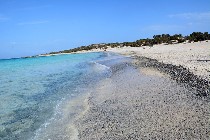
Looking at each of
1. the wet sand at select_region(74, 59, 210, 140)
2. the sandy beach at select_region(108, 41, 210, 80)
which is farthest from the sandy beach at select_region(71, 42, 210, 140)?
the sandy beach at select_region(108, 41, 210, 80)

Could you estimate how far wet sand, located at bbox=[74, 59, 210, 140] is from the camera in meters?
7.62

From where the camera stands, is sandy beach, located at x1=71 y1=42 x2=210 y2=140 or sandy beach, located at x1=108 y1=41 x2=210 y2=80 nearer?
sandy beach, located at x1=71 y1=42 x2=210 y2=140

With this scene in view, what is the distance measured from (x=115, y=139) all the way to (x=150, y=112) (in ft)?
7.99

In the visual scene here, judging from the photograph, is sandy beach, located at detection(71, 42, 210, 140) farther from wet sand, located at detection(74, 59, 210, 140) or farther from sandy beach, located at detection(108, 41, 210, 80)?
sandy beach, located at detection(108, 41, 210, 80)

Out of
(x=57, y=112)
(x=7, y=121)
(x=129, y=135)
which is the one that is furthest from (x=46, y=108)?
(x=129, y=135)

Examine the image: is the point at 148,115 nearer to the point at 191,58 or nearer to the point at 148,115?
the point at 148,115

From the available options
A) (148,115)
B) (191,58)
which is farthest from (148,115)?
(191,58)

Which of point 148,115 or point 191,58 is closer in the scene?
point 148,115

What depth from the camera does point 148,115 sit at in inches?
364

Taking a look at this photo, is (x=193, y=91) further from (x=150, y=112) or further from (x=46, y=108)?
(x=46, y=108)

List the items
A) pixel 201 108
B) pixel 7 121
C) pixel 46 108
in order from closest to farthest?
pixel 201 108 < pixel 7 121 < pixel 46 108

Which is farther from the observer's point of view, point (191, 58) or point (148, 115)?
point (191, 58)

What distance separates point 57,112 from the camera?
37.6 feet

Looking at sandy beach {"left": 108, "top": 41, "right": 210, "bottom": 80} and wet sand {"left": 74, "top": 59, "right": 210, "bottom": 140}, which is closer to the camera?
wet sand {"left": 74, "top": 59, "right": 210, "bottom": 140}
